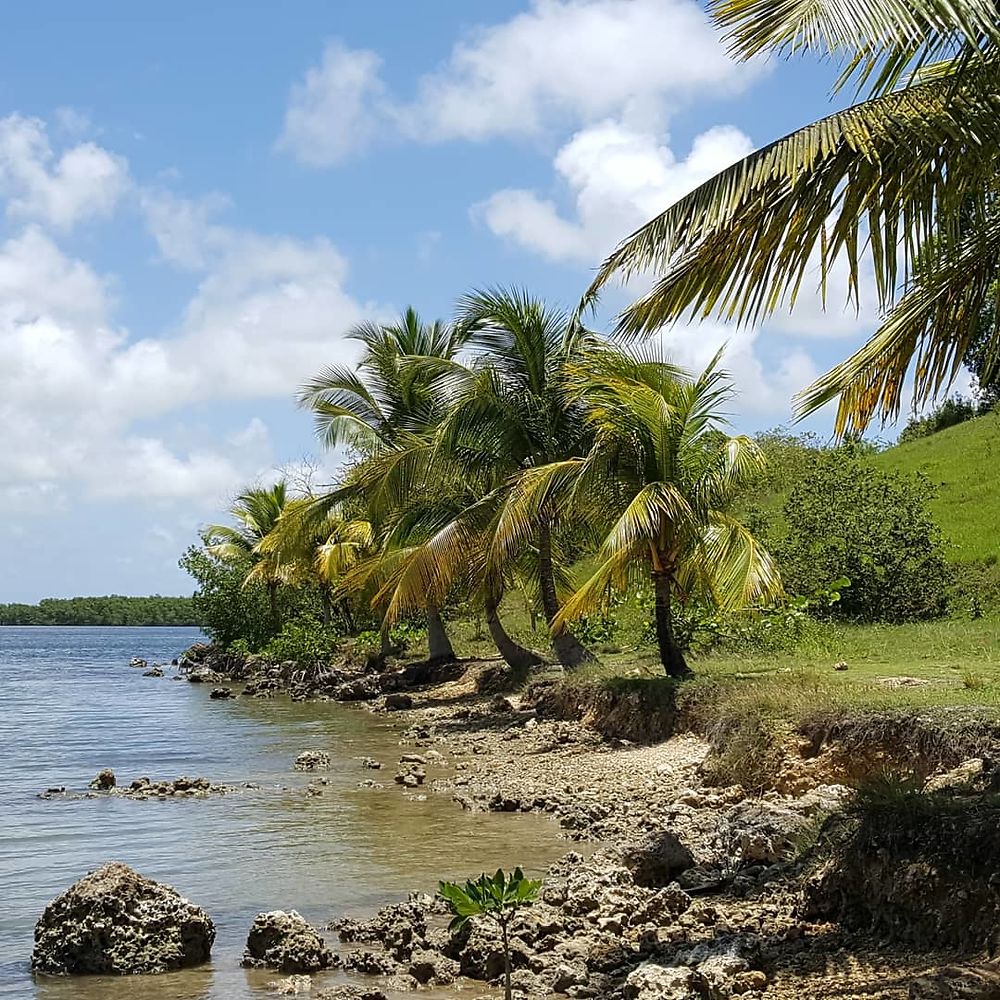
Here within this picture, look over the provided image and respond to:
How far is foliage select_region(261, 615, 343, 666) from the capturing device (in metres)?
31.5

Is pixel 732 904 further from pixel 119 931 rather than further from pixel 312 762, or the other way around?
pixel 312 762

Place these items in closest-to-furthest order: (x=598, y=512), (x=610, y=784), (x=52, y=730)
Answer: (x=610, y=784) → (x=598, y=512) → (x=52, y=730)

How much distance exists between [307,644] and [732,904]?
2544 cm

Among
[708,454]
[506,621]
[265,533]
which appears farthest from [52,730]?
[265,533]

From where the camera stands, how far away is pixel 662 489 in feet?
46.6

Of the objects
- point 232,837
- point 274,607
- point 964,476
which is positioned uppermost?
point 964,476

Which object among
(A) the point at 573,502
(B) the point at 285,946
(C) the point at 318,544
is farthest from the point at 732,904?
(C) the point at 318,544

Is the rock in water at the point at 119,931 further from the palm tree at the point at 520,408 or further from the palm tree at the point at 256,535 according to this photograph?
the palm tree at the point at 256,535

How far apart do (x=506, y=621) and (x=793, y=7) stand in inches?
1069

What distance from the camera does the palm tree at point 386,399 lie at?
84.8 ft

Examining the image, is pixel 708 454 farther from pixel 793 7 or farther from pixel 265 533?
pixel 265 533

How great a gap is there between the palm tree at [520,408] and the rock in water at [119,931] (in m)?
11.2

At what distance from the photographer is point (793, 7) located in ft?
18.1

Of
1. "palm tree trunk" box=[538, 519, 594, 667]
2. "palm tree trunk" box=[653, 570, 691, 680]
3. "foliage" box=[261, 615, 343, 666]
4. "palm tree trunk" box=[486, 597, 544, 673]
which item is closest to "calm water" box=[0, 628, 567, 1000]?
"palm tree trunk" box=[486, 597, 544, 673]
